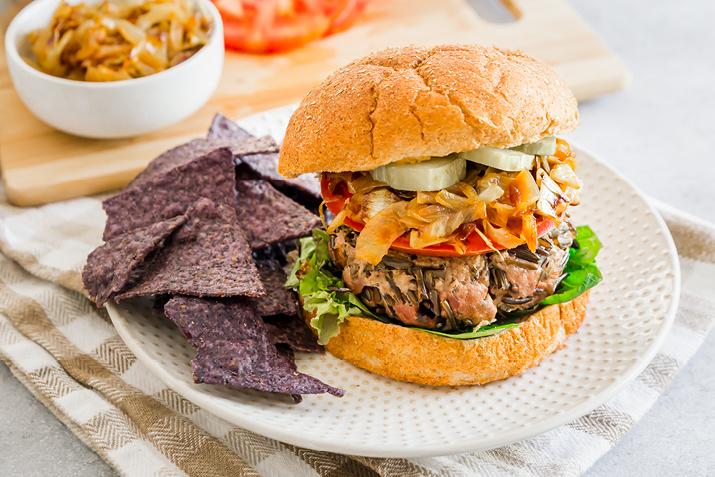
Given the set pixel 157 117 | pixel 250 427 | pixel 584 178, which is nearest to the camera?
pixel 250 427

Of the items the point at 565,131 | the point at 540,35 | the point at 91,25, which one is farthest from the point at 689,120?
the point at 91,25

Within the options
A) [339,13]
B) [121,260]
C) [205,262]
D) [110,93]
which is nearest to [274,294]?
[205,262]

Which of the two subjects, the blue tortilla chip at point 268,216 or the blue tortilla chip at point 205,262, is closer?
the blue tortilla chip at point 205,262

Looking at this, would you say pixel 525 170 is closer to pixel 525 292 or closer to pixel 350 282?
pixel 525 292

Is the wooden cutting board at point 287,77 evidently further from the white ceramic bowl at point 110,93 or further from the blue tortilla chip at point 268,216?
the blue tortilla chip at point 268,216

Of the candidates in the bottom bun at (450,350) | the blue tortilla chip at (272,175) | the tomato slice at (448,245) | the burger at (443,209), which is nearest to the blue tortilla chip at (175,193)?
the blue tortilla chip at (272,175)

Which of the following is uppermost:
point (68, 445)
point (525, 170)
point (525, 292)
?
point (525, 170)

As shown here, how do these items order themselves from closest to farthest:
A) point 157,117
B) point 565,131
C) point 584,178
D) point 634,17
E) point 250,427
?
point 250,427
point 565,131
point 584,178
point 157,117
point 634,17
